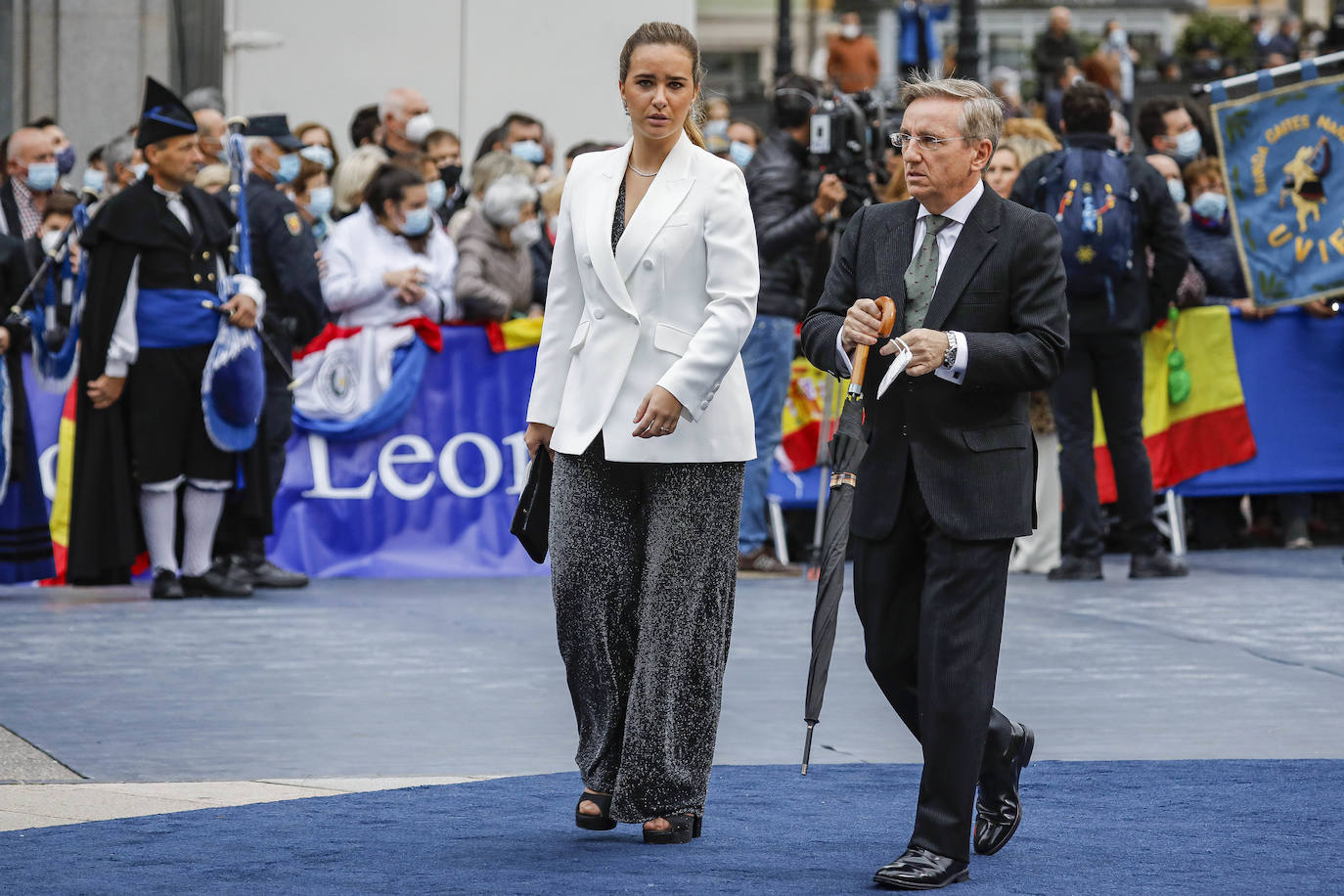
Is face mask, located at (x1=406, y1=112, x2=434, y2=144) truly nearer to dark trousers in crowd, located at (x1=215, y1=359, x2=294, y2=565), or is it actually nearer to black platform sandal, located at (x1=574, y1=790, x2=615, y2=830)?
dark trousers in crowd, located at (x1=215, y1=359, x2=294, y2=565)

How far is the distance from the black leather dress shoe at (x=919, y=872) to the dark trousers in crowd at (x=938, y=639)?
22 mm

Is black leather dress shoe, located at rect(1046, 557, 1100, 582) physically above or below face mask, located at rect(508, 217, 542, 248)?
below

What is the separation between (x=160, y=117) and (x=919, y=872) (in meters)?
6.47

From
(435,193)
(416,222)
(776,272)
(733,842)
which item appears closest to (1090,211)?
(776,272)

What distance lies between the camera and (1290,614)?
1009cm

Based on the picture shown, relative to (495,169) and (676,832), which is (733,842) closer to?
(676,832)

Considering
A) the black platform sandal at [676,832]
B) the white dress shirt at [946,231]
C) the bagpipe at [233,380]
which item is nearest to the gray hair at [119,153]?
the bagpipe at [233,380]

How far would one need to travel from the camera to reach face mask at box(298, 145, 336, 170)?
12841 millimetres

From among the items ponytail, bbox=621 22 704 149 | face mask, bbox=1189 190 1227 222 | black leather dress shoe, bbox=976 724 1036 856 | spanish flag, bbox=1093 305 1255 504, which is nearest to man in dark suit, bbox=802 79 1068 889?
black leather dress shoe, bbox=976 724 1036 856

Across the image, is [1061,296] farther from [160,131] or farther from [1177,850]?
[160,131]

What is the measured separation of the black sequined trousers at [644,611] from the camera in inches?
217

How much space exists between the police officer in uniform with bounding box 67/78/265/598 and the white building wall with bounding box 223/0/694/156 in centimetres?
1116

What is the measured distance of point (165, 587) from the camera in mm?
10641

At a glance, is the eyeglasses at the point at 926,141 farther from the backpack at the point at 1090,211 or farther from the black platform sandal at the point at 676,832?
the backpack at the point at 1090,211
